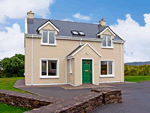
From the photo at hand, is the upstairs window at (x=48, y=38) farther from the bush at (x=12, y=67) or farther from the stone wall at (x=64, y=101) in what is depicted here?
the bush at (x=12, y=67)

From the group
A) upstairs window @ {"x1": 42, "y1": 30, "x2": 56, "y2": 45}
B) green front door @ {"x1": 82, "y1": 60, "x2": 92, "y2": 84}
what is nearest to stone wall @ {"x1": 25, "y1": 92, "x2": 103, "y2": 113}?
green front door @ {"x1": 82, "y1": 60, "x2": 92, "y2": 84}

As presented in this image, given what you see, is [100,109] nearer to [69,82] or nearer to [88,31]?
[69,82]

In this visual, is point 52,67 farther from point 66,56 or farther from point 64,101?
point 64,101

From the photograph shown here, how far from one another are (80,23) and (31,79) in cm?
1009

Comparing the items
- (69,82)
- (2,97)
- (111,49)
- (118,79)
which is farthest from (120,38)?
(2,97)

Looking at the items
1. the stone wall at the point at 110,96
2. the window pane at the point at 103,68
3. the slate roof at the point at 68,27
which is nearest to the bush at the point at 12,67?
the slate roof at the point at 68,27

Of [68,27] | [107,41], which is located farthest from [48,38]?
[107,41]

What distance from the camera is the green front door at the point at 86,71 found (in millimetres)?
16969

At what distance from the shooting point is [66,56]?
17781 millimetres

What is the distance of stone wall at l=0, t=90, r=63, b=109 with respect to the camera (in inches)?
270

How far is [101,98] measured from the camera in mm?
7953

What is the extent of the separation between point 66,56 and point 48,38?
2686 millimetres

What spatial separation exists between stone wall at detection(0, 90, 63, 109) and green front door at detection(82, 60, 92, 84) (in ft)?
31.0

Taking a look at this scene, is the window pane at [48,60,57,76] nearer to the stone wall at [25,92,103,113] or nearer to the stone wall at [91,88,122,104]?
the stone wall at [91,88,122,104]
